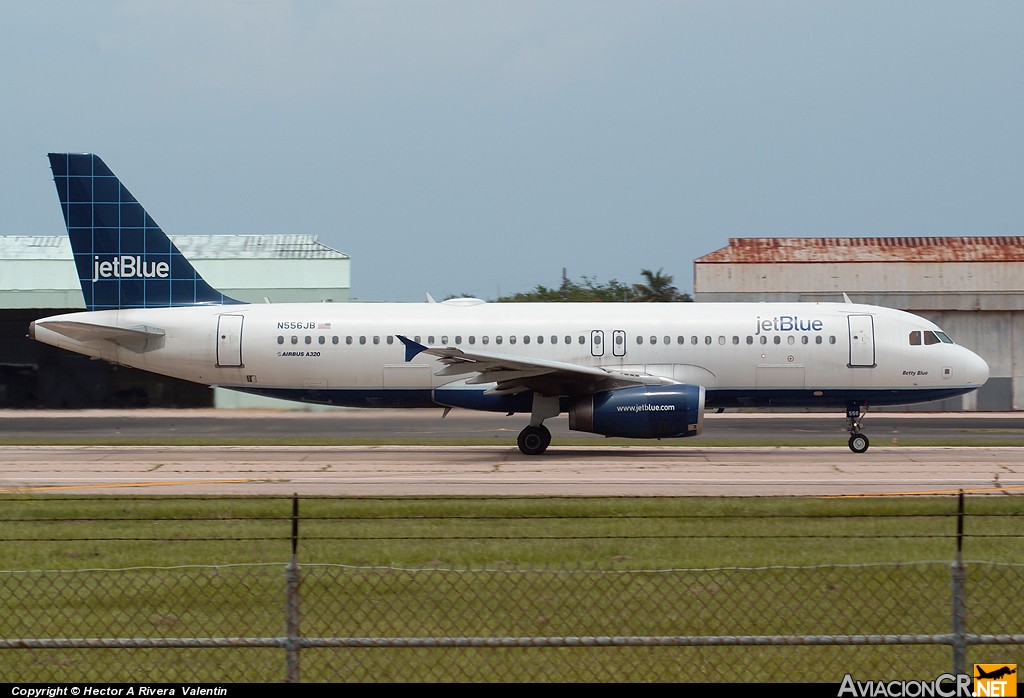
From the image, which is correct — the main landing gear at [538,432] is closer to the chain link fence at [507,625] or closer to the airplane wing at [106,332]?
the airplane wing at [106,332]

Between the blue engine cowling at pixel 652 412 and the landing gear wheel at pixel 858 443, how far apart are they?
417 cm

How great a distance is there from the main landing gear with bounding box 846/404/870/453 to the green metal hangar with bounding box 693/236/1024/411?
2127 cm

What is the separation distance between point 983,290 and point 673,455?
91.2 ft

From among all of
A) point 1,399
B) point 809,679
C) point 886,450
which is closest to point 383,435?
point 886,450

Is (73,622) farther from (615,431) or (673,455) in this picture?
(673,455)

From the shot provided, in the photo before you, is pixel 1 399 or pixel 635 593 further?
pixel 1 399

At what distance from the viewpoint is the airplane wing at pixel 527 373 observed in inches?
961

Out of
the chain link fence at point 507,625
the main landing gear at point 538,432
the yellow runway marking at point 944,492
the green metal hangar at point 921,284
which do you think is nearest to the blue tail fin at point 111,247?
the main landing gear at point 538,432

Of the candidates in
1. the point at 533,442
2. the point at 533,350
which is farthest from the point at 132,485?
the point at 533,350

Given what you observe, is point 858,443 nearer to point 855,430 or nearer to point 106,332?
point 855,430

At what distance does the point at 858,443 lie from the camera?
26156mm

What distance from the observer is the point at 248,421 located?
39.1 meters

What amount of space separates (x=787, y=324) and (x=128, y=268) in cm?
1638

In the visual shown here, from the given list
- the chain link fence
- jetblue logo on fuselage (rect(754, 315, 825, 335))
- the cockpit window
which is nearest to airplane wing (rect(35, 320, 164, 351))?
jetblue logo on fuselage (rect(754, 315, 825, 335))
